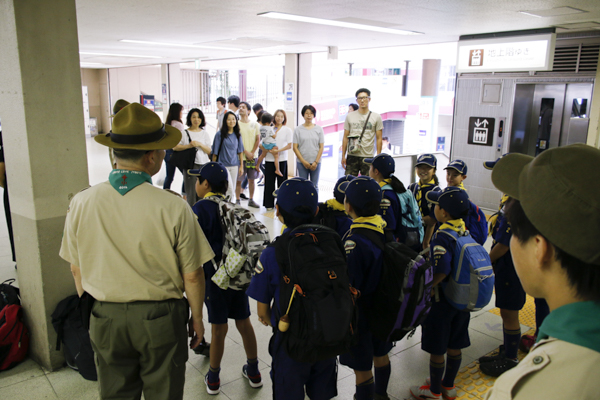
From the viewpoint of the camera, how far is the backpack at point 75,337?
122 inches

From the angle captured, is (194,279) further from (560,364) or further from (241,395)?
(560,364)

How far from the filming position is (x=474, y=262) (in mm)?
2707

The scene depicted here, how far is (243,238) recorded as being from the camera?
270 cm

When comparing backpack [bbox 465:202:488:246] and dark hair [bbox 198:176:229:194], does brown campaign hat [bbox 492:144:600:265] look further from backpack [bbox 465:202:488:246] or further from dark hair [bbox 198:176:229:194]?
backpack [bbox 465:202:488:246]

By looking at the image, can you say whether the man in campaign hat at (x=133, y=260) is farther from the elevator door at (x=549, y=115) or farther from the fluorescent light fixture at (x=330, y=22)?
the elevator door at (x=549, y=115)

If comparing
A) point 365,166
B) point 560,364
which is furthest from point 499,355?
point 365,166

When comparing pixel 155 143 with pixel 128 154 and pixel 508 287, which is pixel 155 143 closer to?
pixel 128 154

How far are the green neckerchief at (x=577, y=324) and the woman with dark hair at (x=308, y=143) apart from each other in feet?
21.9

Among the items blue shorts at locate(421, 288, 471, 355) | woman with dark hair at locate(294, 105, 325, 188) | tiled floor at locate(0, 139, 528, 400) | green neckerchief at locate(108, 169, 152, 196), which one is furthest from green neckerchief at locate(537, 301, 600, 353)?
woman with dark hair at locate(294, 105, 325, 188)

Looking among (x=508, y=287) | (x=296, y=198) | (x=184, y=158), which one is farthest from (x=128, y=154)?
(x=184, y=158)

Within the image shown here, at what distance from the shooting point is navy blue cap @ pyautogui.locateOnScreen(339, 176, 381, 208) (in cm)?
254

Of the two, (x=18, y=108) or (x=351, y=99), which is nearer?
(x=18, y=108)

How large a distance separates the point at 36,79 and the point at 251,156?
17.3 feet

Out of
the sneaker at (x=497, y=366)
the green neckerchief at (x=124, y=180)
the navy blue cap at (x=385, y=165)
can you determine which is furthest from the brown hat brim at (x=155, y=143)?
the sneaker at (x=497, y=366)
